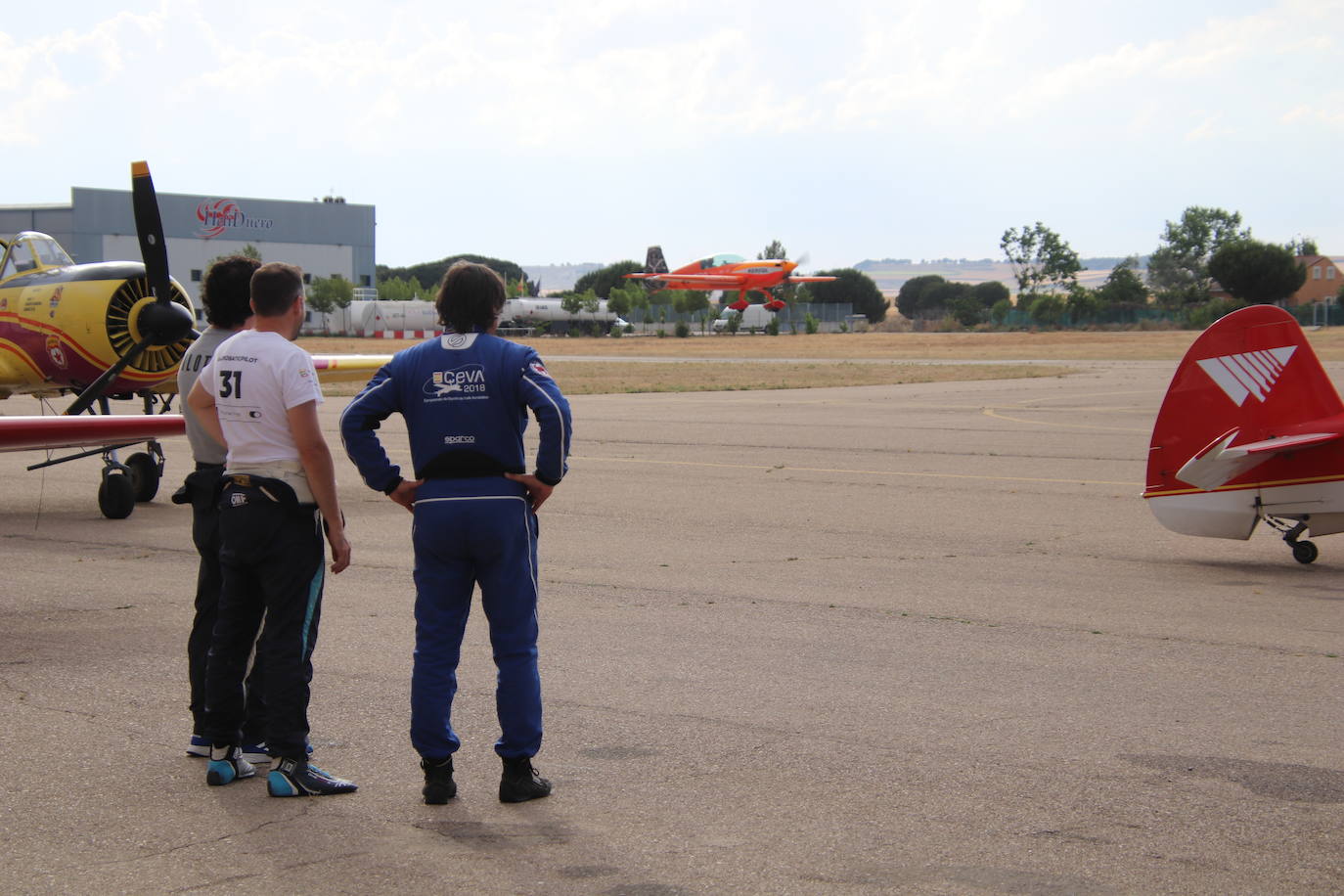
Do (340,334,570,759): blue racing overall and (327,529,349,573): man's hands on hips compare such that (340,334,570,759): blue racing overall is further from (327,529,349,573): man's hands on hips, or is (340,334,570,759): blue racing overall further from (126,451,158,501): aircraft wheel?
(126,451,158,501): aircraft wheel

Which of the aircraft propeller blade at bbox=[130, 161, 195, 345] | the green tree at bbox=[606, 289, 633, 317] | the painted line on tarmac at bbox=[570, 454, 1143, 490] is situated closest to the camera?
the aircraft propeller blade at bbox=[130, 161, 195, 345]

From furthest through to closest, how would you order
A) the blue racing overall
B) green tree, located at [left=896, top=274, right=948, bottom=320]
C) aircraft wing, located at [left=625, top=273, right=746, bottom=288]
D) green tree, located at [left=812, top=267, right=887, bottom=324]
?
green tree, located at [left=896, top=274, right=948, bottom=320], green tree, located at [left=812, top=267, right=887, bottom=324], aircraft wing, located at [left=625, top=273, right=746, bottom=288], the blue racing overall

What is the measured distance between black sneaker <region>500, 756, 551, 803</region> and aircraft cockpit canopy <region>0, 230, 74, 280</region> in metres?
11.7

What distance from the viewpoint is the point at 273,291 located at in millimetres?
4680

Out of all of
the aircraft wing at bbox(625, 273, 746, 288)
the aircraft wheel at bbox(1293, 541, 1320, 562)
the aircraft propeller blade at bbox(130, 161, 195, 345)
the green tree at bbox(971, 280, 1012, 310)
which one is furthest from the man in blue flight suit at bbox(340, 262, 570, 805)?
the green tree at bbox(971, 280, 1012, 310)

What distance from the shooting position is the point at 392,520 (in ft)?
38.4

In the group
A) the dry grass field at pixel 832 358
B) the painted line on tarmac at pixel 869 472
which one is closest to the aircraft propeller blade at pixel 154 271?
the painted line on tarmac at pixel 869 472

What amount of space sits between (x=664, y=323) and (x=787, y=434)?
305ft

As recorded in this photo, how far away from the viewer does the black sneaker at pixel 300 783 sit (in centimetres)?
454

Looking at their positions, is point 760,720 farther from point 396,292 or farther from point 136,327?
point 396,292

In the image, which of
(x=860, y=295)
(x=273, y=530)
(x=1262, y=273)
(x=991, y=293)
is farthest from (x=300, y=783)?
(x=991, y=293)

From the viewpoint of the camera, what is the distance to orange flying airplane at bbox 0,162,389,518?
12.6m

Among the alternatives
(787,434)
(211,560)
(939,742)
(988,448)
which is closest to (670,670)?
(939,742)

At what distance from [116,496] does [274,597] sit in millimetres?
8099
